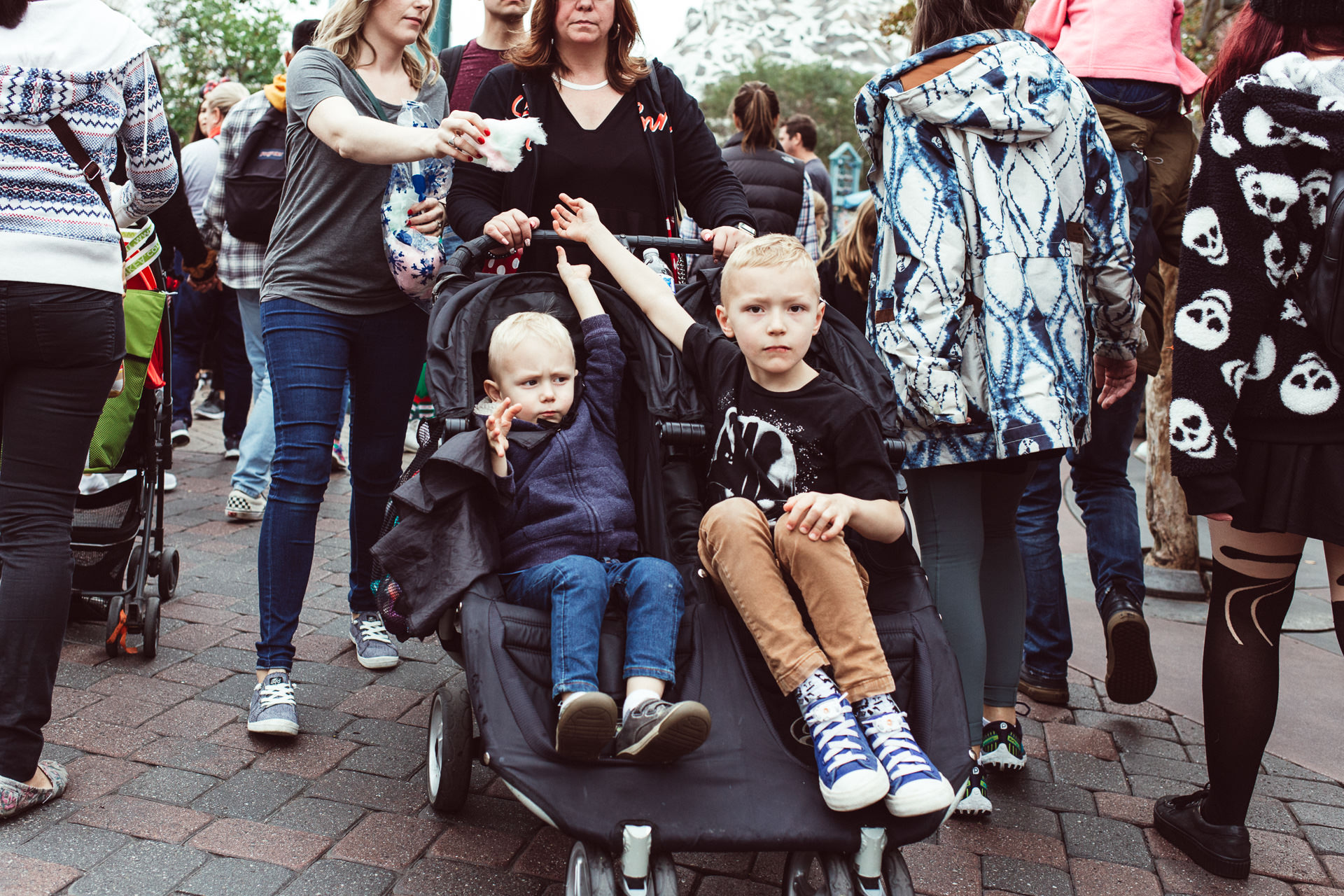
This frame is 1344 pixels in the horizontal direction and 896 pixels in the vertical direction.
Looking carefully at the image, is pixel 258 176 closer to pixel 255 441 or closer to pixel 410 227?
pixel 255 441

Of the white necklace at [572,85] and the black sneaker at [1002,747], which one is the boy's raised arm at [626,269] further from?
the black sneaker at [1002,747]

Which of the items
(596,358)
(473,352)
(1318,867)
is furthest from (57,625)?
(1318,867)

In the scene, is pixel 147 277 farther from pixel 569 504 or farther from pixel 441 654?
pixel 569 504

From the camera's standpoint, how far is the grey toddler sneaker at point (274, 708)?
127 inches

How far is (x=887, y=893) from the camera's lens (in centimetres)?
222

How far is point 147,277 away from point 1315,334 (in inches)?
142

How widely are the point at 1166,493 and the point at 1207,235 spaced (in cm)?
304

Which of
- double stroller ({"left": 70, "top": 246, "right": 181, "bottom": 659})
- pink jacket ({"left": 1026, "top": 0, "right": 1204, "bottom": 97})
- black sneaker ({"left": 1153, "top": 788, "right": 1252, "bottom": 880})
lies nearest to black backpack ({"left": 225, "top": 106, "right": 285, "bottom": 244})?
double stroller ({"left": 70, "top": 246, "right": 181, "bottom": 659})

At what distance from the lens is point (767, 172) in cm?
734

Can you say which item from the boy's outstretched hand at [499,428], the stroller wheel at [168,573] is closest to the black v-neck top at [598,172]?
the boy's outstretched hand at [499,428]

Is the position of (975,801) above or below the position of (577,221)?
below

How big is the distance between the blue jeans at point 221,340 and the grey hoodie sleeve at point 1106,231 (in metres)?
5.67

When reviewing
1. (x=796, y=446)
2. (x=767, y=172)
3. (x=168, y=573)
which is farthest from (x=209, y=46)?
(x=796, y=446)

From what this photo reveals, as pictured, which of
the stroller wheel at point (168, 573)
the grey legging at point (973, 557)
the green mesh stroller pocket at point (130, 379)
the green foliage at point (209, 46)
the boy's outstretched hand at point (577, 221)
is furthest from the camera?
the green foliage at point (209, 46)
